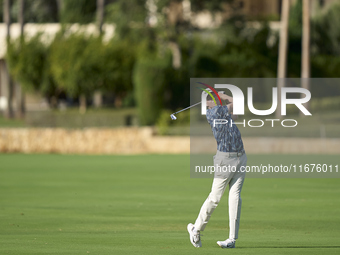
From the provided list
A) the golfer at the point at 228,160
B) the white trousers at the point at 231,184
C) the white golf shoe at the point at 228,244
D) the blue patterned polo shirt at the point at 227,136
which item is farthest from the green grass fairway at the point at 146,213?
the blue patterned polo shirt at the point at 227,136

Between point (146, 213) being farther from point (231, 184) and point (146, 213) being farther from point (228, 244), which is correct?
point (231, 184)

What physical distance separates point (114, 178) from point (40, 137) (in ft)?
52.1

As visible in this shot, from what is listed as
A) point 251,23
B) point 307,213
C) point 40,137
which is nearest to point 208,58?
point 251,23

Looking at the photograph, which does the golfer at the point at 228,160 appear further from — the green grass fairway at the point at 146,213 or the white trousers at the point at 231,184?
the green grass fairway at the point at 146,213

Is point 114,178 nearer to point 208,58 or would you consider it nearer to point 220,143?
point 220,143

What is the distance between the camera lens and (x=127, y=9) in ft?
156

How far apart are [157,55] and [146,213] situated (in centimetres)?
3366

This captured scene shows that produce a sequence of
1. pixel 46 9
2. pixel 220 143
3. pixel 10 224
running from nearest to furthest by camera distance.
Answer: pixel 220 143, pixel 10 224, pixel 46 9

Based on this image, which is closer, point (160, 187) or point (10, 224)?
point (10, 224)

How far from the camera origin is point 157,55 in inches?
1877

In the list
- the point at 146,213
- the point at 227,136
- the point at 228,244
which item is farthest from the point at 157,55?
the point at 227,136

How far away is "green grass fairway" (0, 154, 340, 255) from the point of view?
10539 millimetres

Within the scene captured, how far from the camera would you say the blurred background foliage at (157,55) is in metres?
41.5

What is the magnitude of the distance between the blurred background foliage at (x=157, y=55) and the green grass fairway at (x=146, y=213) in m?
16.0
